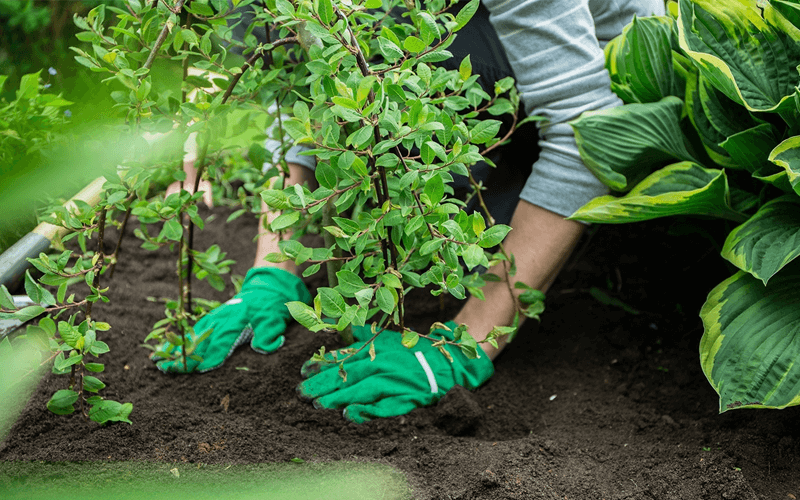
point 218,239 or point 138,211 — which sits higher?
point 138,211

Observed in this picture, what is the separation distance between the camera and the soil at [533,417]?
0.95 metres

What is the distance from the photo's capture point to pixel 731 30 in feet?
3.45

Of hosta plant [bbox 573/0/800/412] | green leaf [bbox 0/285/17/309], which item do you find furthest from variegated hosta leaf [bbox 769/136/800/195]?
green leaf [bbox 0/285/17/309]

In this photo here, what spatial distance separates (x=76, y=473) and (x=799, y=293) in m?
1.15

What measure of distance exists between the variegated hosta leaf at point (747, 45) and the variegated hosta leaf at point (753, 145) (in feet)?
0.14

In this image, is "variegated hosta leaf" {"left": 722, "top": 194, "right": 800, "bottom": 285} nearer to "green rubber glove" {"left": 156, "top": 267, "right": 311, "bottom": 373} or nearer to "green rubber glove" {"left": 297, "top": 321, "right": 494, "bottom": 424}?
"green rubber glove" {"left": 297, "top": 321, "right": 494, "bottom": 424}

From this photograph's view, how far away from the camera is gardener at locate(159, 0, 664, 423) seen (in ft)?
3.79

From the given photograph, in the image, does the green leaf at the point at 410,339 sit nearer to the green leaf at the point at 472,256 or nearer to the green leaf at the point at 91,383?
the green leaf at the point at 472,256

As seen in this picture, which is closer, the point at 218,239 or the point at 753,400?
the point at 753,400

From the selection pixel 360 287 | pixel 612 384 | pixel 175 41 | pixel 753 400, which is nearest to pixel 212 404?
pixel 360 287

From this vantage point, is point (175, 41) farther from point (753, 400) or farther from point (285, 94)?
point (753, 400)

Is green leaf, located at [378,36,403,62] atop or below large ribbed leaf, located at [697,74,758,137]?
atop

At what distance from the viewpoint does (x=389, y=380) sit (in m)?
1.18

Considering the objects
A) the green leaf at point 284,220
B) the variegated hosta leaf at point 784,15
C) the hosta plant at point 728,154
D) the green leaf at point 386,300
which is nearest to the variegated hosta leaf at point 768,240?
the hosta plant at point 728,154
